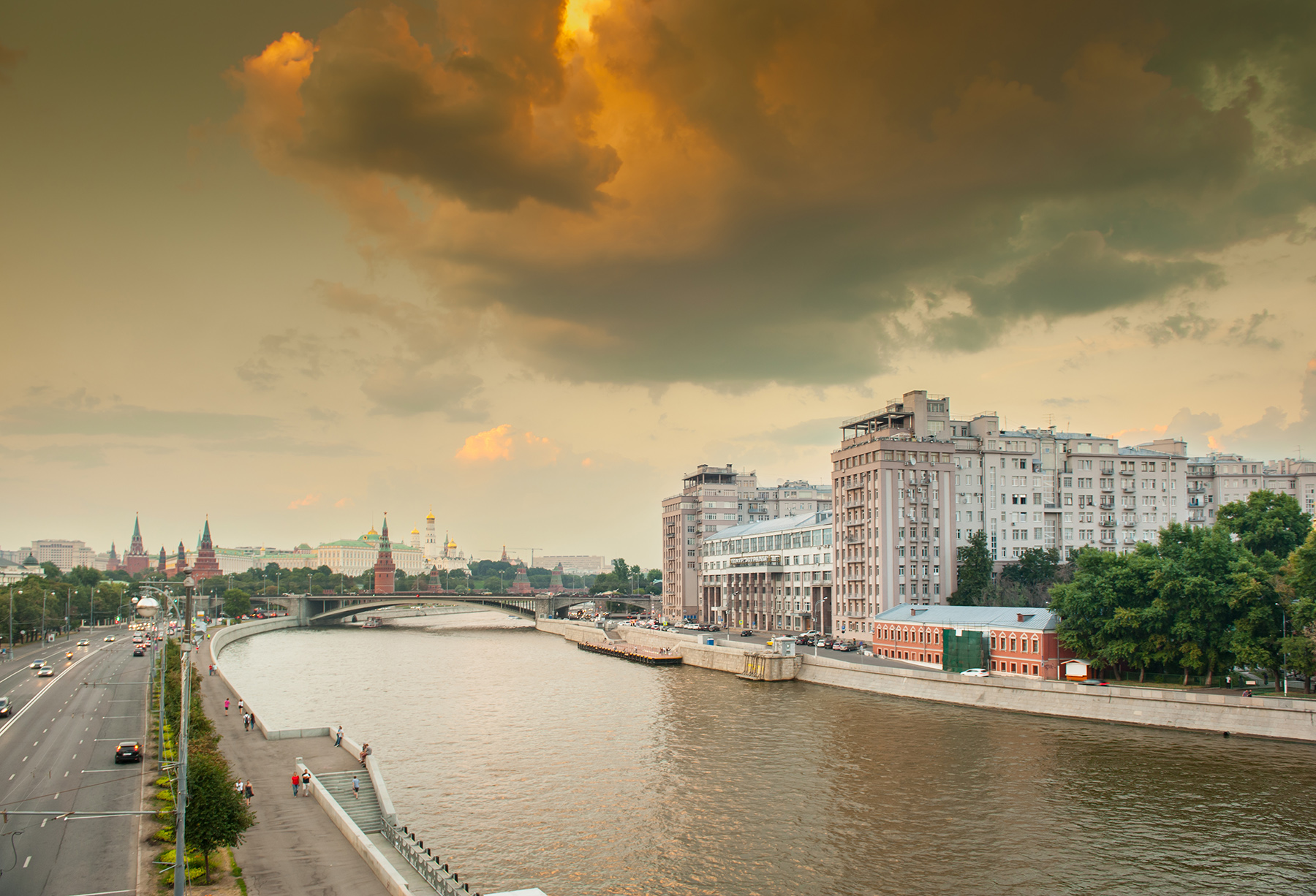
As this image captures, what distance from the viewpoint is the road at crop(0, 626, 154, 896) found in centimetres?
3381

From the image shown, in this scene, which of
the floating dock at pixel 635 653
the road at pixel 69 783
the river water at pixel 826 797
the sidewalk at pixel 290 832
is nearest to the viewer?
the sidewalk at pixel 290 832

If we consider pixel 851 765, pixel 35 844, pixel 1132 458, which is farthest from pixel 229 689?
pixel 1132 458

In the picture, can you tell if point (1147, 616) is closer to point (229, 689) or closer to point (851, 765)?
point (851, 765)

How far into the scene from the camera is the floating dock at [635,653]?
12050cm

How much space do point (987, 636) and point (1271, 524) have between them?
29.0 metres

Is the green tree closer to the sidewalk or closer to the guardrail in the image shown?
the sidewalk

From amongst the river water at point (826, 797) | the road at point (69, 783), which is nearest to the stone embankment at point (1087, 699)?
the river water at point (826, 797)

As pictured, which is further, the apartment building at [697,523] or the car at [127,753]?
the apartment building at [697,523]

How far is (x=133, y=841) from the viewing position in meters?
37.7

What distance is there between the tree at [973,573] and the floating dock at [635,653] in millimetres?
38278

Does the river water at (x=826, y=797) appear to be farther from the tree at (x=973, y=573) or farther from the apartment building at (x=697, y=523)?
the apartment building at (x=697, y=523)

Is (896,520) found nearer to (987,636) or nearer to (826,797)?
(987,636)

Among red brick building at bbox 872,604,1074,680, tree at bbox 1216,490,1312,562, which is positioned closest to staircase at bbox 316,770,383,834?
red brick building at bbox 872,604,1074,680

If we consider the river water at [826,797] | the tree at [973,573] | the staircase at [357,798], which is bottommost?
the river water at [826,797]
